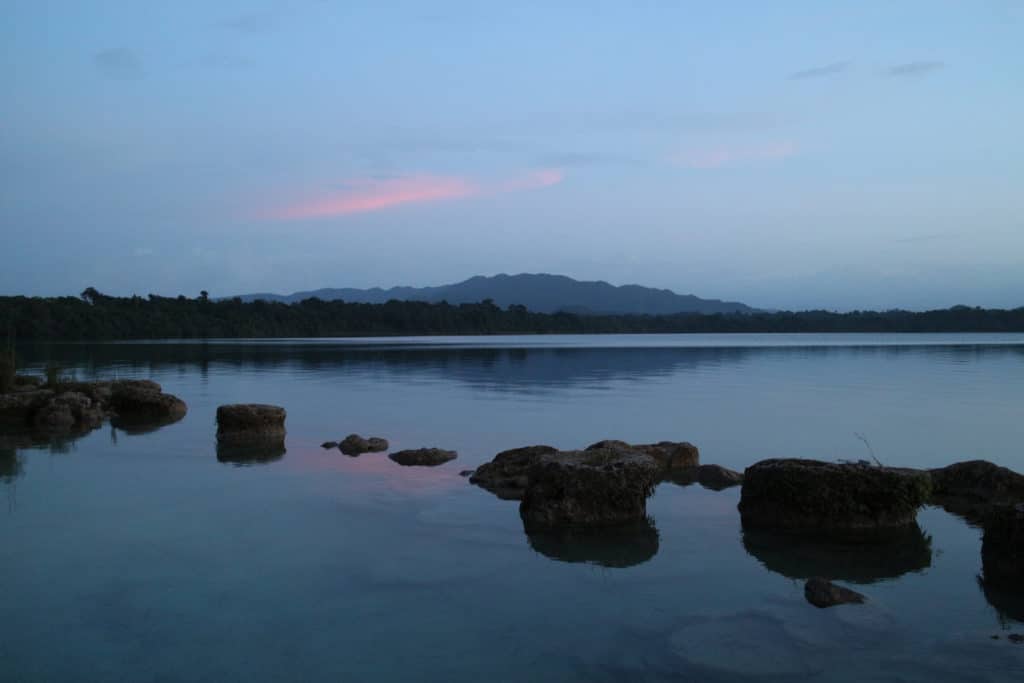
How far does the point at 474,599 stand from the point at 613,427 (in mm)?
11483

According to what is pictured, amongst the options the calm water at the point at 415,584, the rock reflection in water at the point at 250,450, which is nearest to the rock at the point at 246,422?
the rock reflection in water at the point at 250,450

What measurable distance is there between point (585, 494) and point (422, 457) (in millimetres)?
4405

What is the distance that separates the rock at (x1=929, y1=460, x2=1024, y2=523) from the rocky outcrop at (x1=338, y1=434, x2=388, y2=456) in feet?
27.2

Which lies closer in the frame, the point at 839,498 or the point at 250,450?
the point at 839,498

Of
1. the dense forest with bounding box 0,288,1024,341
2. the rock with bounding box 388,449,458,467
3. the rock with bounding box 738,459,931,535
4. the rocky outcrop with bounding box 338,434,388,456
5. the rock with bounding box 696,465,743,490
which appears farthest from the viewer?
the dense forest with bounding box 0,288,1024,341

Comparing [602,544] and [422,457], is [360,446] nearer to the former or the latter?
[422,457]

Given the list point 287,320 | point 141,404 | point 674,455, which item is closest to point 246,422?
point 141,404

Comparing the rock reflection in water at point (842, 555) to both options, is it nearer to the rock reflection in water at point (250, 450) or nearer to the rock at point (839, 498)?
the rock at point (839, 498)

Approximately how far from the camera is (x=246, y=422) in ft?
48.9

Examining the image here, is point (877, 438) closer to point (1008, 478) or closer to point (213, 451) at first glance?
point (1008, 478)

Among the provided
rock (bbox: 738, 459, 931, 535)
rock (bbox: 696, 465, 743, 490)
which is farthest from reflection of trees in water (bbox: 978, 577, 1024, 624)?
rock (bbox: 696, 465, 743, 490)

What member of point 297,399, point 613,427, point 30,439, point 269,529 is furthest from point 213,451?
point 297,399

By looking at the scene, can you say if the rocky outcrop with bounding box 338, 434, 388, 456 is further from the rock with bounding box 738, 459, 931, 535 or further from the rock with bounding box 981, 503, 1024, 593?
the rock with bounding box 981, 503, 1024, 593

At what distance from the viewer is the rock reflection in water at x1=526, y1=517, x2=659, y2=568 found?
25.0 feet
